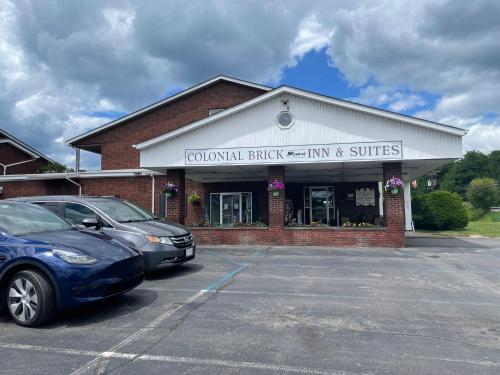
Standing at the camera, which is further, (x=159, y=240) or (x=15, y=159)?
(x=15, y=159)

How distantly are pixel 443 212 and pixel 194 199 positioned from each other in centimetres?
1404

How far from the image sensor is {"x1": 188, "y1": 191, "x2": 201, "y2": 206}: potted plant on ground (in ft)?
63.1

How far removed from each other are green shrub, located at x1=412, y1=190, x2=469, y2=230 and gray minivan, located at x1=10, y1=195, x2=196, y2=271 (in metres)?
18.3

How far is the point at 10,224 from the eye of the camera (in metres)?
5.19

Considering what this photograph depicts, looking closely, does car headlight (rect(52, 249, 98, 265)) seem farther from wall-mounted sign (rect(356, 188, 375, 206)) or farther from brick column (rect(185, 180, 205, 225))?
wall-mounted sign (rect(356, 188, 375, 206))

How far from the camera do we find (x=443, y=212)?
2194cm

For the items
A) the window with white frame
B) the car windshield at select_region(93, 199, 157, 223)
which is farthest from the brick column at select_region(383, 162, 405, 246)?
the window with white frame

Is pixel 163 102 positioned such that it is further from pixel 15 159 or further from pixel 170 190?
pixel 15 159

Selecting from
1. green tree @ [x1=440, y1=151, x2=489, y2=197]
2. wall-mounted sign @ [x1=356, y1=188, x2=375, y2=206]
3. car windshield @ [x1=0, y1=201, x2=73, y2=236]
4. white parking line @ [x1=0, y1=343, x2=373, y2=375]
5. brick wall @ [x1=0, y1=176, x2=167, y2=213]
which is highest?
green tree @ [x1=440, y1=151, x2=489, y2=197]

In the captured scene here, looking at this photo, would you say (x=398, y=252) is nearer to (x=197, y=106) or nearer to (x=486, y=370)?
(x=486, y=370)

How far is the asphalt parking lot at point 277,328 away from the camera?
11.7ft

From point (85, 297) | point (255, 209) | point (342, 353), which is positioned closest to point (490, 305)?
point (342, 353)

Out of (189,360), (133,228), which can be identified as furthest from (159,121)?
(189,360)

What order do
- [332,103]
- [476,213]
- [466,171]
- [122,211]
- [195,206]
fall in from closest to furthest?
[122,211], [332,103], [195,206], [476,213], [466,171]
